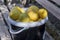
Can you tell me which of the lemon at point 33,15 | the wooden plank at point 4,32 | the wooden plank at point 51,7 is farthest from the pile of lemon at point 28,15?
the wooden plank at point 51,7

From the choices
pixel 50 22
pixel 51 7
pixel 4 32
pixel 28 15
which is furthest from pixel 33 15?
pixel 51 7

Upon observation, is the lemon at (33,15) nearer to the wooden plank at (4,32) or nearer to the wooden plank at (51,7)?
the wooden plank at (4,32)

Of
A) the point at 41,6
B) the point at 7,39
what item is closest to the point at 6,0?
the point at 41,6

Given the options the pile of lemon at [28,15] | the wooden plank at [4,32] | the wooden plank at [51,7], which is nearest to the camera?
the pile of lemon at [28,15]

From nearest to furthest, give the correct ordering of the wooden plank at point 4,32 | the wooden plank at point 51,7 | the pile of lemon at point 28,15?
the pile of lemon at point 28,15 < the wooden plank at point 4,32 < the wooden plank at point 51,7

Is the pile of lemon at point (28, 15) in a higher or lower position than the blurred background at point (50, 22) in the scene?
higher

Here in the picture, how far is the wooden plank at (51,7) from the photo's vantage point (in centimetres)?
180

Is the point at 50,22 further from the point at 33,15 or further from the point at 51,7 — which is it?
the point at 33,15

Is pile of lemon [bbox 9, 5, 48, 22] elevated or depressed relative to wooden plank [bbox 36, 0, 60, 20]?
elevated

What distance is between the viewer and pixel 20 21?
Answer: 3.79 feet

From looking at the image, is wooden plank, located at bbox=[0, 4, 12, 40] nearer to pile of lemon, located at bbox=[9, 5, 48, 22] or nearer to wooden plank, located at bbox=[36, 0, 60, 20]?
pile of lemon, located at bbox=[9, 5, 48, 22]

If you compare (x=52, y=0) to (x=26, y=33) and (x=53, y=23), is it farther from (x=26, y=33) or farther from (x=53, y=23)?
(x=26, y=33)

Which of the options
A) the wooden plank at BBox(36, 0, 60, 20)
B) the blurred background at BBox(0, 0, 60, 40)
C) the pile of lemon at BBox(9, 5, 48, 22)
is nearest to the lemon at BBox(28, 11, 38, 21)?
the pile of lemon at BBox(9, 5, 48, 22)

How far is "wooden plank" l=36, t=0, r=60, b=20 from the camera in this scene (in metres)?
1.80
